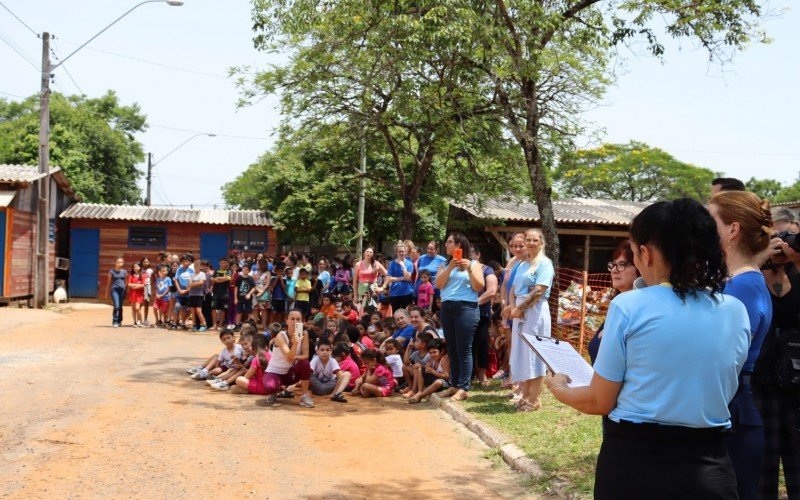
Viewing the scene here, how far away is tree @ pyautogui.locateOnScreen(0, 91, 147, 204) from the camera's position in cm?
3506

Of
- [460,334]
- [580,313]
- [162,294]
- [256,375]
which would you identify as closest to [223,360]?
[256,375]

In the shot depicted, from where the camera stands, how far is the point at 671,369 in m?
2.57

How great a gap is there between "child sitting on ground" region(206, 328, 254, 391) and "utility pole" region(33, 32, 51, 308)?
13.8 metres

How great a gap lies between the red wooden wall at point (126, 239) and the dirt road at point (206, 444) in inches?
653

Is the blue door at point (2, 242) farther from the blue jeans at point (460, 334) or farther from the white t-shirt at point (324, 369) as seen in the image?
the blue jeans at point (460, 334)

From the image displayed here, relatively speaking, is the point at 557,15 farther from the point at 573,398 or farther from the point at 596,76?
the point at 573,398

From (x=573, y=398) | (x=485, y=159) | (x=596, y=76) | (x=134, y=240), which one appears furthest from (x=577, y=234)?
(x=573, y=398)

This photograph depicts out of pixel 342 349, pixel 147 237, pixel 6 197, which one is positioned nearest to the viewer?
pixel 342 349

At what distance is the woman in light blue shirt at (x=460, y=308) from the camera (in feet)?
30.2

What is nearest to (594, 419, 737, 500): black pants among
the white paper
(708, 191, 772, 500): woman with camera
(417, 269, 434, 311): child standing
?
the white paper

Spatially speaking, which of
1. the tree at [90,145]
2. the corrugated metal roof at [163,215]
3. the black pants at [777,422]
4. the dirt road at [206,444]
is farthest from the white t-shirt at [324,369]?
the tree at [90,145]

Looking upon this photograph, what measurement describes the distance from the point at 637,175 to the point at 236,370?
4034 cm

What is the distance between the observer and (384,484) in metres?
6.04

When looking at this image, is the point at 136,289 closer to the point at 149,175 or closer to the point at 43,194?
the point at 43,194
